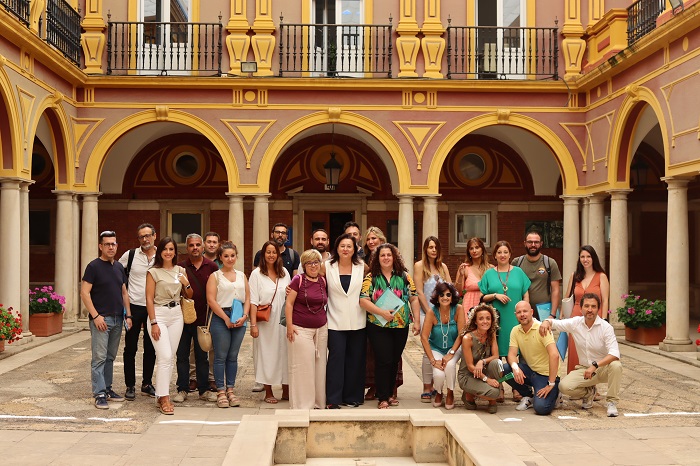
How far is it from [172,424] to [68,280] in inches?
335

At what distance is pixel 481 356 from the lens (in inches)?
301

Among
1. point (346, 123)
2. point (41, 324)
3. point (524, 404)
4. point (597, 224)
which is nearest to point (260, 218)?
point (346, 123)

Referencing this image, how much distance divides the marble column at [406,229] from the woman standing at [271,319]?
729 centimetres

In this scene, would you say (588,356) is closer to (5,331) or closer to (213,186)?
(5,331)

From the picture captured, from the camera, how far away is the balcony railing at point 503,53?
1543 cm

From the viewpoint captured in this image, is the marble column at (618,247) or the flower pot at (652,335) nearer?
the flower pot at (652,335)

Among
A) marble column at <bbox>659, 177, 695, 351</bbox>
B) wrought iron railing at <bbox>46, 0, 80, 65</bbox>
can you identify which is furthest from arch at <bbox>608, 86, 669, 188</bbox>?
wrought iron railing at <bbox>46, 0, 80, 65</bbox>

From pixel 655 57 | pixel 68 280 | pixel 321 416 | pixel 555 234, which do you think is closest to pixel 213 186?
pixel 68 280

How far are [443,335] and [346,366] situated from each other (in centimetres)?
99

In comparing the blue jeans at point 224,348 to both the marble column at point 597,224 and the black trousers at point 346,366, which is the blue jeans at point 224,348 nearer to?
the black trousers at point 346,366

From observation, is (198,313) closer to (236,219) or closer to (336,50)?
(236,219)

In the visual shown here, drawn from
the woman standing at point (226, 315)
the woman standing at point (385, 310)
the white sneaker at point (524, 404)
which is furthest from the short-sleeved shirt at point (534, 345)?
the woman standing at point (226, 315)

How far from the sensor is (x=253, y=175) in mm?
15219

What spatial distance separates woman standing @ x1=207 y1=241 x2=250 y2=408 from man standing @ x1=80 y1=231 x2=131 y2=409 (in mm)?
876
